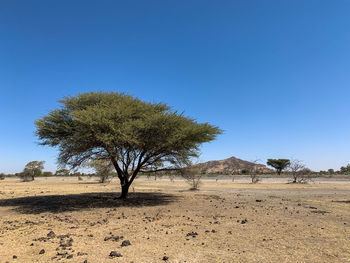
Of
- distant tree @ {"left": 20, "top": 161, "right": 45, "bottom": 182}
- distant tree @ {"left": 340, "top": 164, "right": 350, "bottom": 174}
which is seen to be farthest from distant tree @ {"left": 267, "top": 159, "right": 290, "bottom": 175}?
distant tree @ {"left": 20, "top": 161, "right": 45, "bottom": 182}

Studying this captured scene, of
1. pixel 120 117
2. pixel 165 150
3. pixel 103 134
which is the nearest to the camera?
pixel 103 134

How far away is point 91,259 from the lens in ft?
19.3

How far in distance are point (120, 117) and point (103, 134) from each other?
1.80 metres

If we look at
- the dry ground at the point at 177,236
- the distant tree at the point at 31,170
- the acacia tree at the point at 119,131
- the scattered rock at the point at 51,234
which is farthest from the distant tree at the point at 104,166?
the distant tree at the point at 31,170

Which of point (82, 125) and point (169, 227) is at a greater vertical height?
point (82, 125)

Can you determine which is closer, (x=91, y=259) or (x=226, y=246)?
(x=91, y=259)

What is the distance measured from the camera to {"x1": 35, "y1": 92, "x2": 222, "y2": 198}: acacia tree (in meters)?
14.9

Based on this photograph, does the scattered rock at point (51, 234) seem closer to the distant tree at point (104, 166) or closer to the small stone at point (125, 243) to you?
the small stone at point (125, 243)

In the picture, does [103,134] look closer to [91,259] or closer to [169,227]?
[169,227]

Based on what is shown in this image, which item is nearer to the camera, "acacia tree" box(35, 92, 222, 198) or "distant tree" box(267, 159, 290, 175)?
"acacia tree" box(35, 92, 222, 198)

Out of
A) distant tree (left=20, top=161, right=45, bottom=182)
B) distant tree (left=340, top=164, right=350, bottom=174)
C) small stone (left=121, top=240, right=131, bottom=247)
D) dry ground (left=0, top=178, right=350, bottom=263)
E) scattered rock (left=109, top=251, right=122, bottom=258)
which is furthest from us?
distant tree (left=340, top=164, right=350, bottom=174)

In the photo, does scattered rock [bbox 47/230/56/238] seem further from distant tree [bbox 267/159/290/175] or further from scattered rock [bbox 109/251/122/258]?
distant tree [bbox 267/159/290/175]

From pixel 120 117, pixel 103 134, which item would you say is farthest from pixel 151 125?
pixel 103 134

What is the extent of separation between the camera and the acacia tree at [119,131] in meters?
14.9
